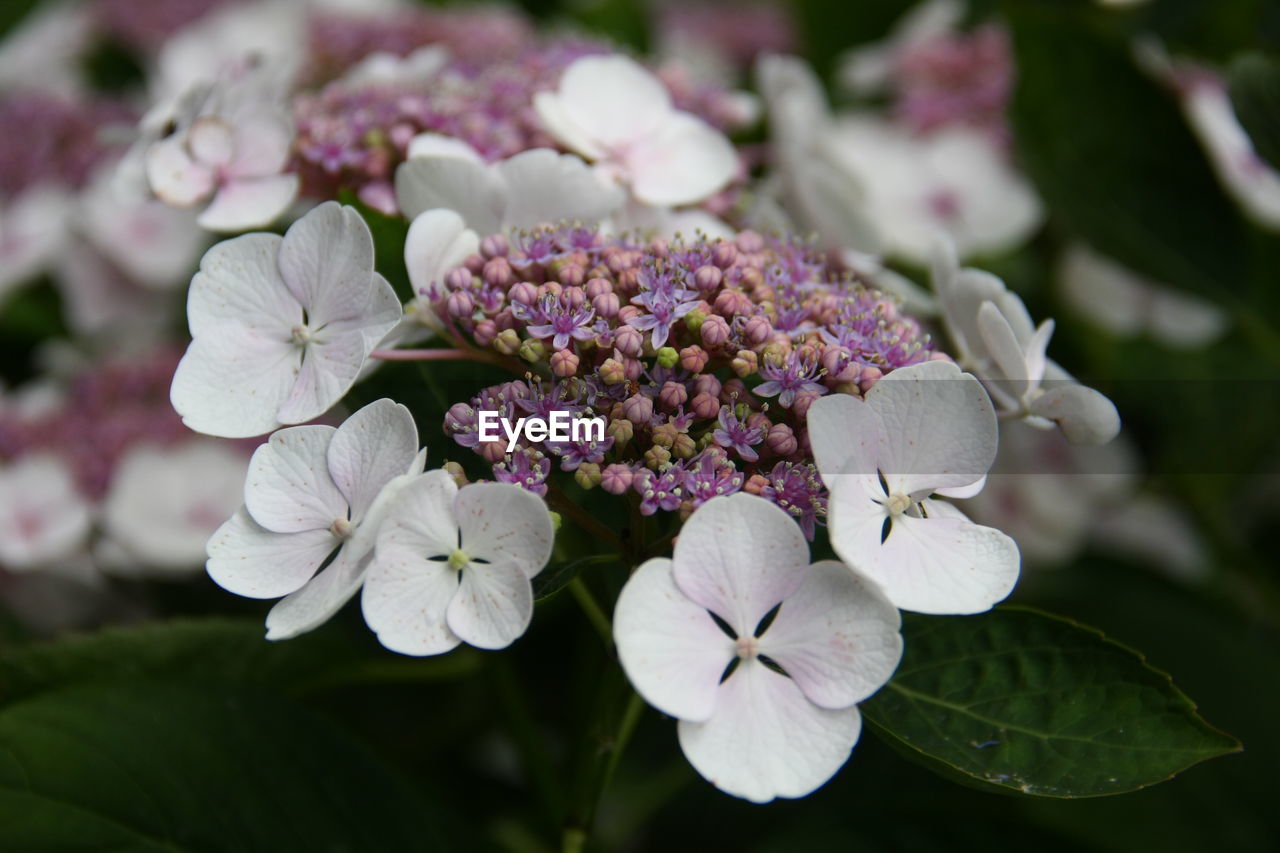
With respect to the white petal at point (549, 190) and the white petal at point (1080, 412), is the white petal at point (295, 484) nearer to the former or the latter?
the white petal at point (549, 190)

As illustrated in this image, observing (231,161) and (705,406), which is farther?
(231,161)

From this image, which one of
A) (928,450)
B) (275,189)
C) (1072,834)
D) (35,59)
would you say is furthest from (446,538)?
(35,59)

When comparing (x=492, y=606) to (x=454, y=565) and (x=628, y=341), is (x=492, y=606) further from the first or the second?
(x=628, y=341)

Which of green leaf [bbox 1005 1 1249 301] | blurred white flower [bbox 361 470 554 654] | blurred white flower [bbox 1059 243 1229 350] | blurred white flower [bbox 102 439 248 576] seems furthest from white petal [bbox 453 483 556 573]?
blurred white flower [bbox 1059 243 1229 350]

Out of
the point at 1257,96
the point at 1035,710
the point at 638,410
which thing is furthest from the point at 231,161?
the point at 1257,96

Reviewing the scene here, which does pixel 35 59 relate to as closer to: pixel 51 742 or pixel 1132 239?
pixel 51 742

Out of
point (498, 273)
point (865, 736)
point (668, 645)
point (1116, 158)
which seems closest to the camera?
point (668, 645)

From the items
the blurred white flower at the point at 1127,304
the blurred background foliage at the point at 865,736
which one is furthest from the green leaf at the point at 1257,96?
the blurred white flower at the point at 1127,304
